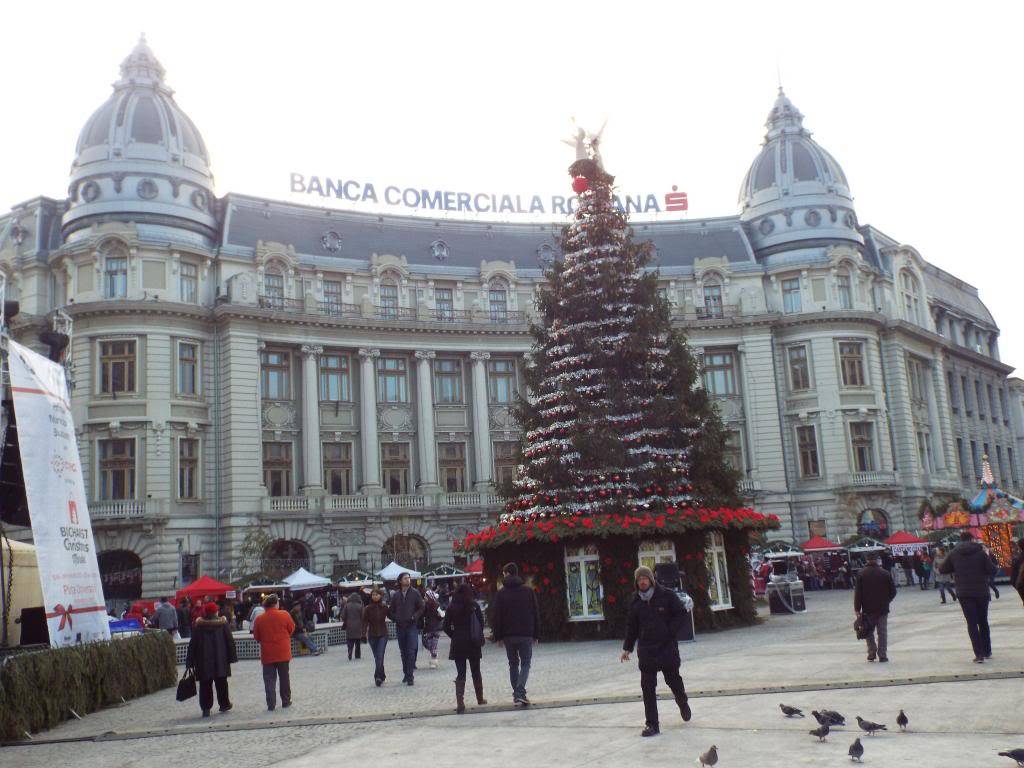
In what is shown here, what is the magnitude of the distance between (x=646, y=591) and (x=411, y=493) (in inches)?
1714

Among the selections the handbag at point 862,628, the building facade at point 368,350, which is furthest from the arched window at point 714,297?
the handbag at point 862,628

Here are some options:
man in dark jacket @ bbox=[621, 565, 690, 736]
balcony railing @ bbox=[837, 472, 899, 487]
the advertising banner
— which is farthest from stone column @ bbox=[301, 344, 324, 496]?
man in dark jacket @ bbox=[621, 565, 690, 736]

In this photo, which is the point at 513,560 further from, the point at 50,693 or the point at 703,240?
the point at 703,240

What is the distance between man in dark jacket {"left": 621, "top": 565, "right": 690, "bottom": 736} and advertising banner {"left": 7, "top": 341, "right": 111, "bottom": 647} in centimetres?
946

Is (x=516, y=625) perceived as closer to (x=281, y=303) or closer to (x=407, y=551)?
(x=407, y=551)

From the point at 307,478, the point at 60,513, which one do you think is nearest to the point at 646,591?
the point at 60,513

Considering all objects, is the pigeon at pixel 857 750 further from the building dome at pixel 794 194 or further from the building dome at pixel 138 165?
the building dome at pixel 794 194

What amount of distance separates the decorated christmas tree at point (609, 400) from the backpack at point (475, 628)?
1142 centimetres

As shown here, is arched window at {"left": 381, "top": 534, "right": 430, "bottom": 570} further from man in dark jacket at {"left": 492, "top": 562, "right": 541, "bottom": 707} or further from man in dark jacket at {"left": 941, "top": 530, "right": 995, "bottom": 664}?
man in dark jacket at {"left": 941, "top": 530, "right": 995, "bottom": 664}

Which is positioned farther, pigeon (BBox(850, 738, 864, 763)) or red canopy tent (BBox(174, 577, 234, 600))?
red canopy tent (BBox(174, 577, 234, 600))

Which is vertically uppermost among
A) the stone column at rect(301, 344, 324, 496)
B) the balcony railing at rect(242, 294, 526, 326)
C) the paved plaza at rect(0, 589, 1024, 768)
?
the balcony railing at rect(242, 294, 526, 326)

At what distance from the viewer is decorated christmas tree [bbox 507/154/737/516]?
86.3ft

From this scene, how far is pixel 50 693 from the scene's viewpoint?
15320 millimetres

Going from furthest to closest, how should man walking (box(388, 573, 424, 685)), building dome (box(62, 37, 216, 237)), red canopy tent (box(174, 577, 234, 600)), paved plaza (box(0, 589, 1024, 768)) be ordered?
building dome (box(62, 37, 216, 237)) → red canopy tent (box(174, 577, 234, 600)) → man walking (box(388, 573, 424, 685)) → paved plaza (box(0, 589, 1024, 768))
